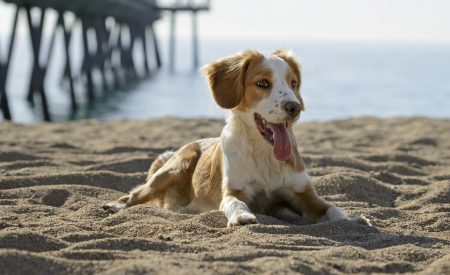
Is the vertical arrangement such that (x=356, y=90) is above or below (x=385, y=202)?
below

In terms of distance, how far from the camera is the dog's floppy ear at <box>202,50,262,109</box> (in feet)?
19.6

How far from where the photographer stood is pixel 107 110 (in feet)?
78.1

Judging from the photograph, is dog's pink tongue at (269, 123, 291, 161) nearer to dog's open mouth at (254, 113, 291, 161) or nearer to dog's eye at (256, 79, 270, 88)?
dog's open mouth at (254, 113, 291, 161)

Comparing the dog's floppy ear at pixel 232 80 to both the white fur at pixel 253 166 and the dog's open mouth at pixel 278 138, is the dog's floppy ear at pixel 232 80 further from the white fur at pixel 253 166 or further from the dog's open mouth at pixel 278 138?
the dog's open mouth at pixel 278 138

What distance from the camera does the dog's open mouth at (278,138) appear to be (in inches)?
230

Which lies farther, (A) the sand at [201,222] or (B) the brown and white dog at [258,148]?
(B) the brown and white dog at [258,148]

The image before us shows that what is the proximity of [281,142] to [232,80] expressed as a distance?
1.89ft

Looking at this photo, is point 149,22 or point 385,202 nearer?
point 385,202

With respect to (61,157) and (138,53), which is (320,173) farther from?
(138,53)

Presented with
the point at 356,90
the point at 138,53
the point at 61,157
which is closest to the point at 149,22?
the point at 356,90

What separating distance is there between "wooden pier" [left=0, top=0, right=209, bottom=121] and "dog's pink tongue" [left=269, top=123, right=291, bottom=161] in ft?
42.7

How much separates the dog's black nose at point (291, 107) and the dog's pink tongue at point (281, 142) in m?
0.27

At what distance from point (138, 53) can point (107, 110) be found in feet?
281

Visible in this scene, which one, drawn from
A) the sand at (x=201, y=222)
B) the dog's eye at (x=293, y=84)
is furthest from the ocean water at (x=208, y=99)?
the dog's eye at (x=293, y=84)
